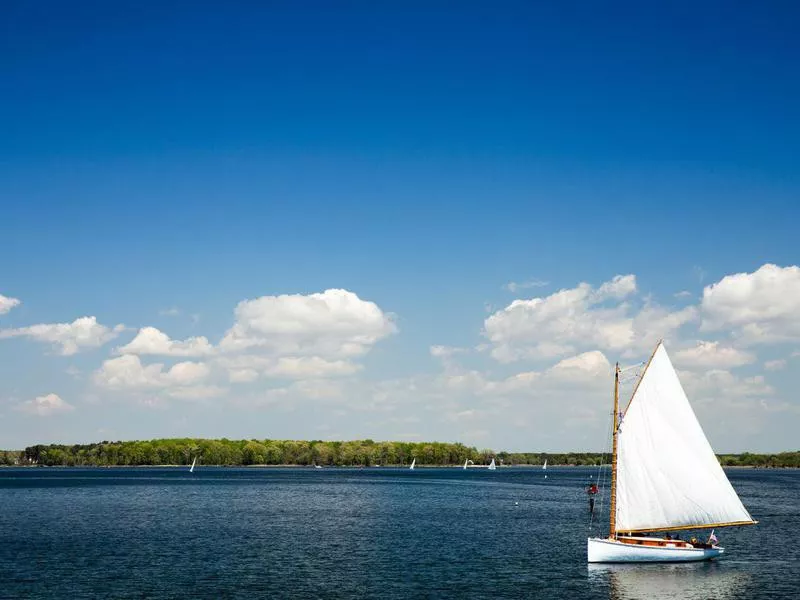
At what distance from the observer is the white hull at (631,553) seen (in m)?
76.8

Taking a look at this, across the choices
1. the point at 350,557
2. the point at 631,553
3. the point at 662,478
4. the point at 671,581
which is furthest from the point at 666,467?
the point at 350,557

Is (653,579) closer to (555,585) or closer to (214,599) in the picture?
(555,585)

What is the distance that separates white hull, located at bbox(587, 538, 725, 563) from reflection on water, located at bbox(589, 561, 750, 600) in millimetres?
668

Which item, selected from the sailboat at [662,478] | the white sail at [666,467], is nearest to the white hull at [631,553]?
the sailboat at [662,478]

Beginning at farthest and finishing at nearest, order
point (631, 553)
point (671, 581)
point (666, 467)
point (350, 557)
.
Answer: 1. point (350, 557)
2. point (666, 467)
3. point (631, 553)
4. point (671, 581)

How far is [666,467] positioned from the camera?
253ft

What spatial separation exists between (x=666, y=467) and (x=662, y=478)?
1090mm

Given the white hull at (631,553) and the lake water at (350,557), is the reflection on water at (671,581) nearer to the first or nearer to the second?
the lake water at (350,557)

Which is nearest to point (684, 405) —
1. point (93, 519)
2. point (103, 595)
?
point (103, 595)

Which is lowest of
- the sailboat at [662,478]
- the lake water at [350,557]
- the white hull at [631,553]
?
the lake water at [350,557]

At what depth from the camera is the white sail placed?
77.0 metres

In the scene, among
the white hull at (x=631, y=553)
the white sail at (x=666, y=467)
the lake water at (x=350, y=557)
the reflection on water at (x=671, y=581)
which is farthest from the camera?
the white sail at (x=666, y=467)

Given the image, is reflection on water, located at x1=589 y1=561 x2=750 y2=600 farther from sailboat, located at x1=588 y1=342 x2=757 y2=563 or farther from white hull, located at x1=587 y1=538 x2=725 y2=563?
sailboat, located at x1=588 y1=342 x2=757 y2=563

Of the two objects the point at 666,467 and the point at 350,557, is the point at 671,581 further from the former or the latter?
the point at 350,557
